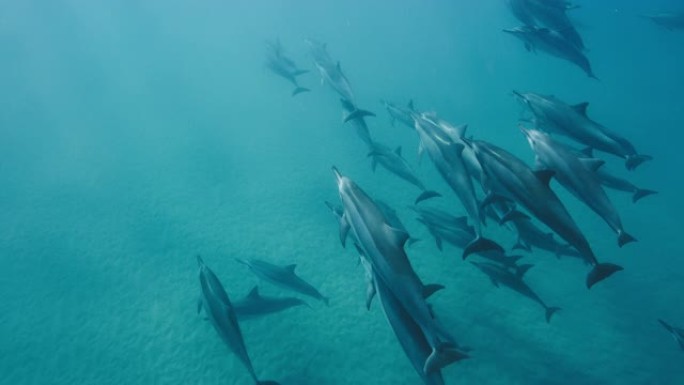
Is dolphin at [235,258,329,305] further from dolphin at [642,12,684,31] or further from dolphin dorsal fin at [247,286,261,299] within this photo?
dolphin at [642,12,684,31]

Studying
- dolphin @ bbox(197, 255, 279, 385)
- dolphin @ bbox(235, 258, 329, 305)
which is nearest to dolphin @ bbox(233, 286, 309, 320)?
dolphin @ bbox(235, 258, 329, 305)

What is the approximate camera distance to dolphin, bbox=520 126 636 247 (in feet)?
10.8

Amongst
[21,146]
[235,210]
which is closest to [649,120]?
[235,210]

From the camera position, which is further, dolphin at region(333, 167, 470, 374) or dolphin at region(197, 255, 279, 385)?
dolphin at region(197, 255, 279, 385)

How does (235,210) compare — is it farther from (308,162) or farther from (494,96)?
(494,96)

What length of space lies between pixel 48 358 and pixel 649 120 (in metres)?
26.6

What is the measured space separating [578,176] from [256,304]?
15.8 ft

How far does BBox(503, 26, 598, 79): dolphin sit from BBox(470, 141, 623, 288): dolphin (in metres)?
3.88

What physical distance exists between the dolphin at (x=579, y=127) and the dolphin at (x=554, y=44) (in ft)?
5.74

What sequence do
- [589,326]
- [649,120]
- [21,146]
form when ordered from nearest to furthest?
[589,326]
[21,146]
[649,120]

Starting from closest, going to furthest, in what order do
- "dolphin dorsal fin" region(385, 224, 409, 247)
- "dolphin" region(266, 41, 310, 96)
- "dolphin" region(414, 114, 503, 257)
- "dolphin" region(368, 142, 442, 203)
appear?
"dolphin dorsal fin" region(385, 224, 409, 247) < "dolphin" region(414, 114, 503, 257) < "dolphin" region(368, 142, 442, 203) < "dolphin" region(266, 41, 310, 96)

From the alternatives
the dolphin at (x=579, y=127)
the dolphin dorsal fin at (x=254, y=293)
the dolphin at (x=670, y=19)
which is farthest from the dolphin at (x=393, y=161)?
the dolphin at (x=670, y=19)

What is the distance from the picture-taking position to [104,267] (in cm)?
1001

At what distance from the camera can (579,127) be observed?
4672 mm
